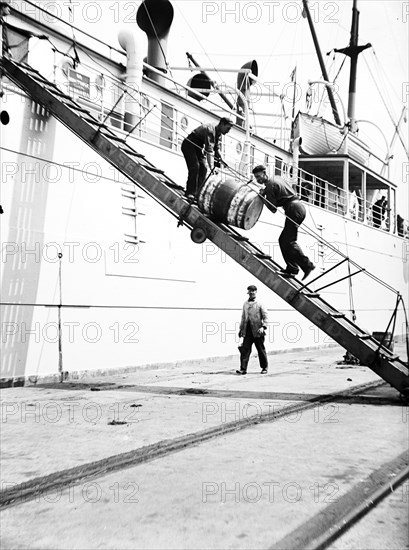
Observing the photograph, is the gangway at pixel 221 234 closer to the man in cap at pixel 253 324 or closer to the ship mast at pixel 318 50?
the man in cap at pixel 253 324

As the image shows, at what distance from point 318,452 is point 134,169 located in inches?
210

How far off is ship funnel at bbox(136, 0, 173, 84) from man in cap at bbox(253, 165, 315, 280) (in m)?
9.73

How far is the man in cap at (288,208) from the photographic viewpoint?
337 inches

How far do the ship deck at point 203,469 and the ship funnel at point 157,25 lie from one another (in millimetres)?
11850

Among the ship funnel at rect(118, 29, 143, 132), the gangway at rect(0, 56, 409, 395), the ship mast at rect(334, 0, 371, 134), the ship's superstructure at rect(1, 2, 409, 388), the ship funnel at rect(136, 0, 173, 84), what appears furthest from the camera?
the ship mast at rect(334, 0, 371, 134)

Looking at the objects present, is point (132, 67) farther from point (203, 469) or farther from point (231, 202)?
point (203, 469)

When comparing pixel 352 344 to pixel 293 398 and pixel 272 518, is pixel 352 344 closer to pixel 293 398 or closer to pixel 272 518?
pixel 293 398

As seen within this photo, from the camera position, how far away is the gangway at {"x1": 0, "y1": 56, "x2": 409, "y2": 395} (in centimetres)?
757

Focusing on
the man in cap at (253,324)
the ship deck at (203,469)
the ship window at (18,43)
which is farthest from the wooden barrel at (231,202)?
the ship window at (18,43)

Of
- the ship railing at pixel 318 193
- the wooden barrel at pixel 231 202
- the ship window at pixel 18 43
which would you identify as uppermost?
the ship railing at pixel 318 193

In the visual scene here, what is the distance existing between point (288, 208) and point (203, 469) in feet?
16.6

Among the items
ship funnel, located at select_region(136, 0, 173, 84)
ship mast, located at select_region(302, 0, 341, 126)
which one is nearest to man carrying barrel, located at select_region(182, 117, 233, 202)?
ship funnel, located at select_region(136, 0, 173, 84)

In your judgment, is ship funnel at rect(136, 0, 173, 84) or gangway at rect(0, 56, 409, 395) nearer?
gangway at rect(0, 56, 409, 395)

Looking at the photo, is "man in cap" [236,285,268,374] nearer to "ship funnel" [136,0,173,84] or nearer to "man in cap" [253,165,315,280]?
"man in cap" [253,165,315,280]
